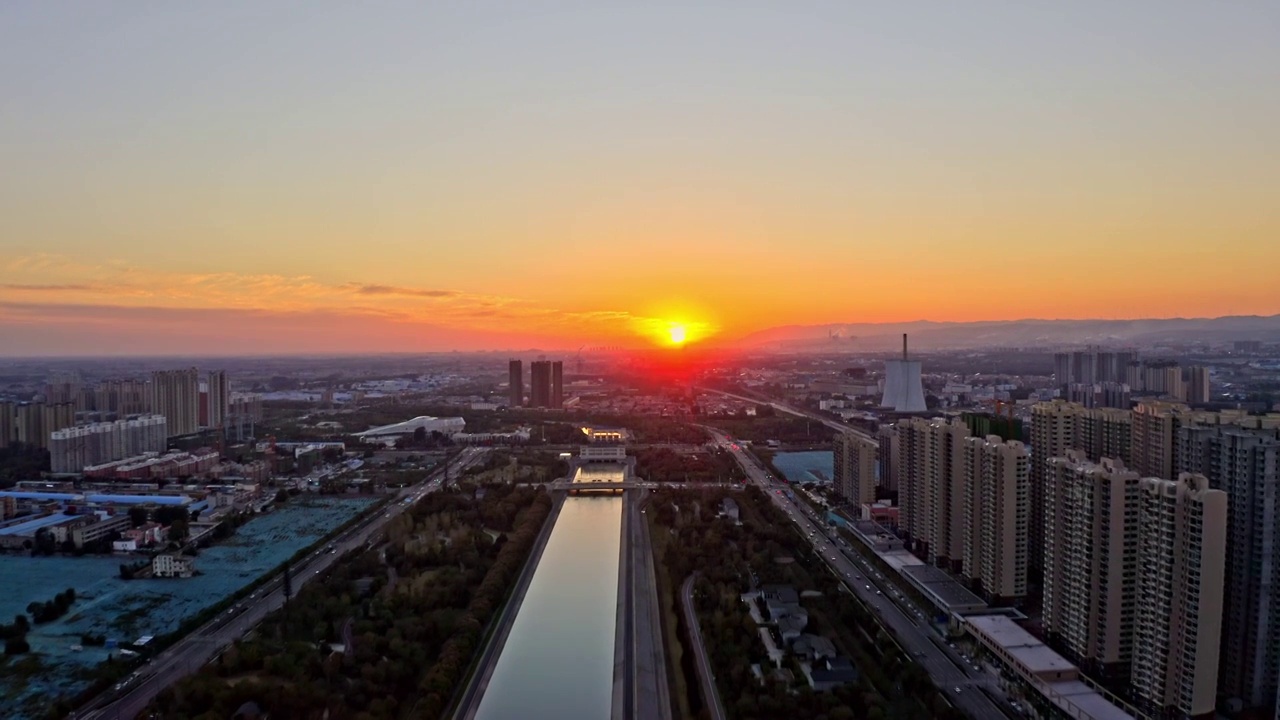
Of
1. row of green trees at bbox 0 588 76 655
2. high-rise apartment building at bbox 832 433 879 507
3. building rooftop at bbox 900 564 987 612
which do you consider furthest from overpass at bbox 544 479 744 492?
row of green trees at bbox 0 588 76 655

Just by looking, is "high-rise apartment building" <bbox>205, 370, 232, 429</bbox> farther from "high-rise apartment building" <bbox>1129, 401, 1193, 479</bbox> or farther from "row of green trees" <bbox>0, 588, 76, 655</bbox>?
"high-rise apartment building" <bbox>1129, 401, 1193, 479</bbox>

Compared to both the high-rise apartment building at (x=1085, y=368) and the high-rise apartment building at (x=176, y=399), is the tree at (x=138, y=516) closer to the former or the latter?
the high-rise apartment building at (x=176, y=399)

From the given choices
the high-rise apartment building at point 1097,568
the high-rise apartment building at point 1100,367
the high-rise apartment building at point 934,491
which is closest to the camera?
the high-rise apartment building at point 1097,568

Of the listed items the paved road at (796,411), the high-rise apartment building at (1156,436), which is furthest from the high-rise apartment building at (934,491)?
the paved road at (796,411)

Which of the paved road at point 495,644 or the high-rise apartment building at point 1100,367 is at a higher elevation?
the high-rise apartment building at point 1100,367

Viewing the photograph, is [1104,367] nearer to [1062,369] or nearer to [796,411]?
[1062,369]

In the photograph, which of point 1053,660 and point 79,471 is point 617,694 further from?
point 79,471

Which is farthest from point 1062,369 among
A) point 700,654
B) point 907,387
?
point 700,654
